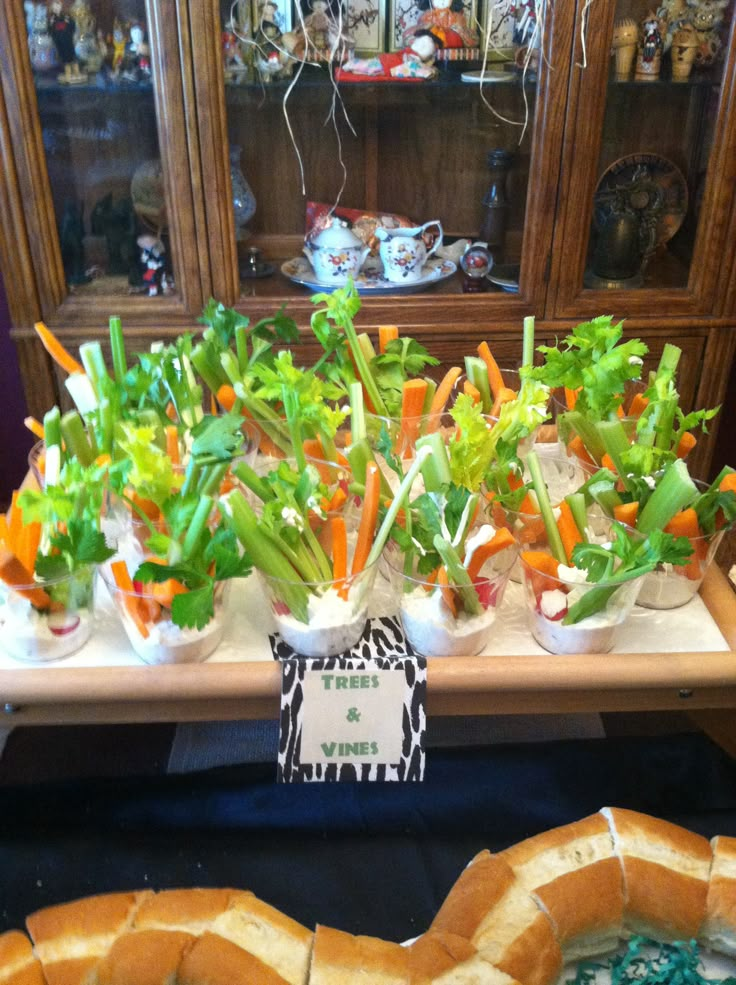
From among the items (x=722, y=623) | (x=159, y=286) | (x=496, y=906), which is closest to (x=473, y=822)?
(x=496, y=906)

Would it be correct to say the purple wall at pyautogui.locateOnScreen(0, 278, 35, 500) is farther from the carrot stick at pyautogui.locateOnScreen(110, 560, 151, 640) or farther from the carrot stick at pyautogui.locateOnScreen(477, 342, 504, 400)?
the carrot stick at pyautogui.locateOnScreen(110, 560, 151, 640)

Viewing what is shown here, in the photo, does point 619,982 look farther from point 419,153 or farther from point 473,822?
point 419,153

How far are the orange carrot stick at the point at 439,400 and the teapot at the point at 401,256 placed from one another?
36.4 inches

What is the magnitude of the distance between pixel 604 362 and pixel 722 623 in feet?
1.02

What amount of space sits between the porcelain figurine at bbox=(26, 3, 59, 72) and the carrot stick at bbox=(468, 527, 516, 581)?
1.49m

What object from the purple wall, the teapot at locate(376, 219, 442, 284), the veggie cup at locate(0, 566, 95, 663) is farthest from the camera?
the purple wall

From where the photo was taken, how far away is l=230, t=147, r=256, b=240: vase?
193cm

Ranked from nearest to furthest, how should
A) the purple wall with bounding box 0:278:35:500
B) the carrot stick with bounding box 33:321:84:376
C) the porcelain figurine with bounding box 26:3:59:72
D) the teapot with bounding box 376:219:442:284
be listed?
the carrot stick with bounding box 33:321:84:376, the porcelain figurine with bounding box 26:3:59:72, the teapot with bounding box 376:219:442:284, the purple wall with bounding box 0:278:35:500

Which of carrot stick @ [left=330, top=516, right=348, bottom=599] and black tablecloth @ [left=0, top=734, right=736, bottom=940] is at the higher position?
carrot stick @ [left=330, top=516, right=348, bottom=599]

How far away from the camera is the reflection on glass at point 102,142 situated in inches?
69.6

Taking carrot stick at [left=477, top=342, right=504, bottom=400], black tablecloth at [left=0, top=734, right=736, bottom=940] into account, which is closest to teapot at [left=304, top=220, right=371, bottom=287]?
carrot stick at [left=477, top=342, right=504, bottom=400]

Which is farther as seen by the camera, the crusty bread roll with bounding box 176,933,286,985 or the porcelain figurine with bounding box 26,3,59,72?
the porcelain figurine with bounding box 26,3,59,72

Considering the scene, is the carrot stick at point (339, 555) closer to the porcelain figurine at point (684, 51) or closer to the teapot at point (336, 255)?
the teapot at point (336, 255)

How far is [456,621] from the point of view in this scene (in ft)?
2.85
